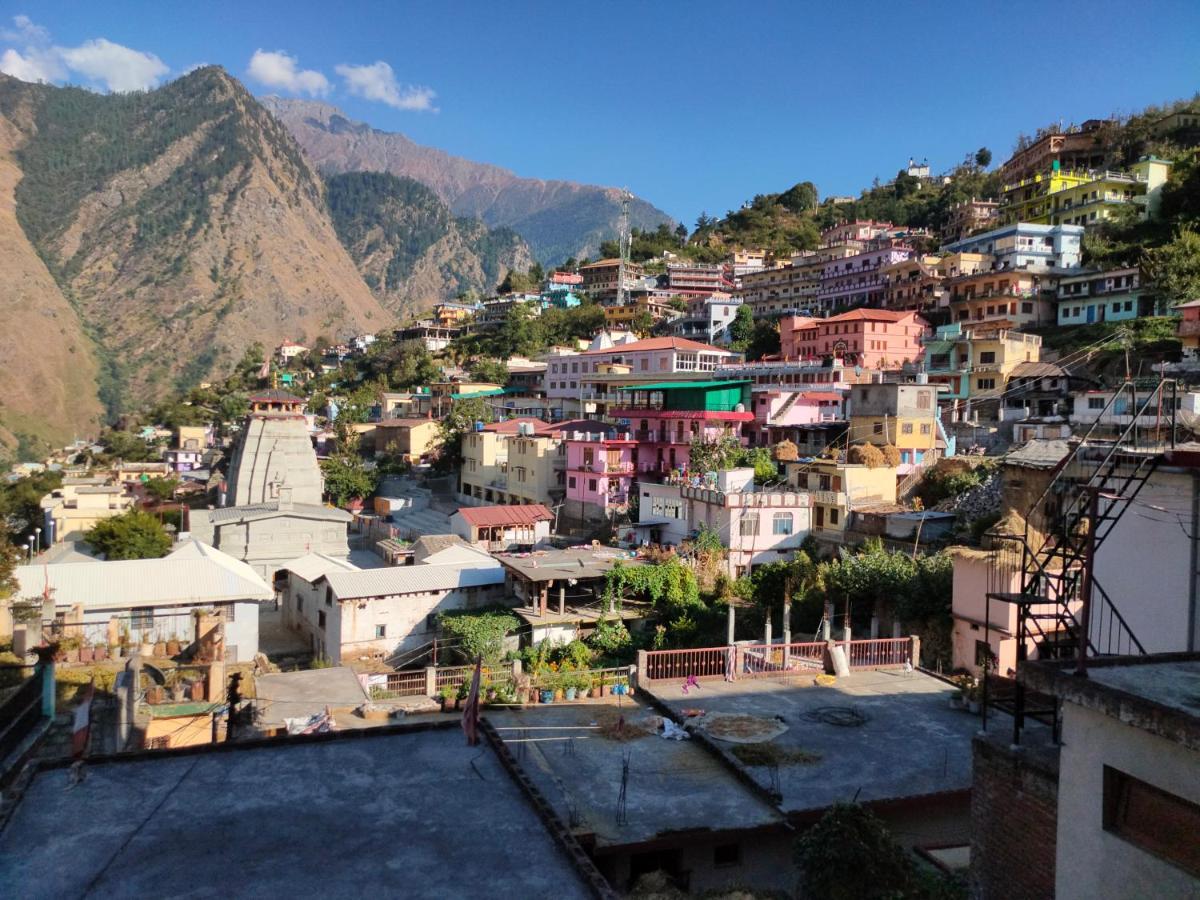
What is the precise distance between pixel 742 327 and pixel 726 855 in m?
59.6

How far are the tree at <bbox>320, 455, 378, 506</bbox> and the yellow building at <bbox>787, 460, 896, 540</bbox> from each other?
29421mm

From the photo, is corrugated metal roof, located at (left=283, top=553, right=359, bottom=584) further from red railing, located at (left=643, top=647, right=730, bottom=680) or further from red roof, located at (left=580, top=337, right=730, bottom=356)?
red roof, located at (left=580, top=337, right=730, bottom=356)

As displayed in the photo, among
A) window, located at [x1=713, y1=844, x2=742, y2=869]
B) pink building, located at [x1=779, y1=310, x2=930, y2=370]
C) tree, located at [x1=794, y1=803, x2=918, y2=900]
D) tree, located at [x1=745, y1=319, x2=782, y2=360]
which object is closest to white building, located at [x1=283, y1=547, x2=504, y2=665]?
window, located at [x1=713, y1=844, x2=742, y2=869]

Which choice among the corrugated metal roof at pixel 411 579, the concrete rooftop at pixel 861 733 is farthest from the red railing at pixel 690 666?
the corrugated metal roof at pixel 411 579

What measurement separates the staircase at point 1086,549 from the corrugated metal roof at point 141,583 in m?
21.2

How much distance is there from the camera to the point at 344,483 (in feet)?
167

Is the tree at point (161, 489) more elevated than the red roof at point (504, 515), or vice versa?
the red roof at point (504, 515)

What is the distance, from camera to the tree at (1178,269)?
1688 inches

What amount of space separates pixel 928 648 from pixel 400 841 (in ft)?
53.2

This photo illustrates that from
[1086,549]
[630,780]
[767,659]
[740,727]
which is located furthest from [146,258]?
[1086,549]

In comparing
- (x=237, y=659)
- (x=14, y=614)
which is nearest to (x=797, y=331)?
(x=237, y=659)

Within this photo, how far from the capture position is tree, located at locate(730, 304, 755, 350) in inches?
2635

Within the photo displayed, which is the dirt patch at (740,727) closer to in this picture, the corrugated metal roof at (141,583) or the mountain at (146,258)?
the corrugated metal roof at (141,583)

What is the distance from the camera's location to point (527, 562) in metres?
27.2
